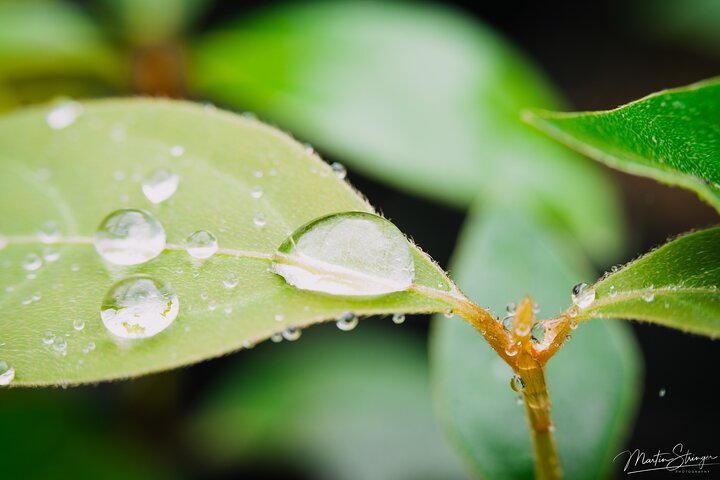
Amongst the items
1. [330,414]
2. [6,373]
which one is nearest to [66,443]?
[330,414]

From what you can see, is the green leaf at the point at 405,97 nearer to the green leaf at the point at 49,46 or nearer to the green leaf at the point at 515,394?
the green leaf at the point at 49,46

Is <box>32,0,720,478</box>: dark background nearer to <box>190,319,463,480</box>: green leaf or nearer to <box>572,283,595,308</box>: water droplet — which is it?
<box>190,319,463,480</box>: green leaf

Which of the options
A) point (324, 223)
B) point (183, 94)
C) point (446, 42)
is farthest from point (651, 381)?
point (324, 223)

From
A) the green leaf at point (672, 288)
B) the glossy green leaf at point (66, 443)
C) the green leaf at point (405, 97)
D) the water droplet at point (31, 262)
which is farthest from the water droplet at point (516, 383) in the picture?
the glossy green leaf at point (66, 443)

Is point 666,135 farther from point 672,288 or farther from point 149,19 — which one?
point 149,19

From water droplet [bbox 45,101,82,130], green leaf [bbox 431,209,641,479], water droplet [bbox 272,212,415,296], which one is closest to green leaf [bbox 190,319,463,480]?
green leaf [bbox 431,209,641,479]
